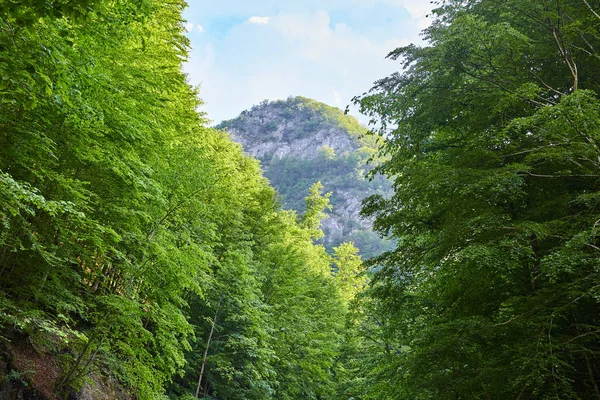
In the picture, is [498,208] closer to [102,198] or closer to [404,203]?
[404,203]

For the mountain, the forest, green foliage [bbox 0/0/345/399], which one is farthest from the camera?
the mountain

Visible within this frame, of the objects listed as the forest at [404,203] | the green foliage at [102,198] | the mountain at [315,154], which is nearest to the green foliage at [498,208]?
the forest at [404,203]

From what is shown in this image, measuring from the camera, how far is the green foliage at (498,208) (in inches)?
198

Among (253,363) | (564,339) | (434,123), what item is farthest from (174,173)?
(253,363)

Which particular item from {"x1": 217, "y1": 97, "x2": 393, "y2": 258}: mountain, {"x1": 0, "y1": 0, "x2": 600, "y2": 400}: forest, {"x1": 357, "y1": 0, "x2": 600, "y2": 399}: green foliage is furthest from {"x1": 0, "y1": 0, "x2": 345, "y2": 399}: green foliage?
{"x1": 217, "y1": 97, "x2": 393, "y2": 258}: mountain

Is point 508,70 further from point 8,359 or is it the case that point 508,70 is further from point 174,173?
point 8,359

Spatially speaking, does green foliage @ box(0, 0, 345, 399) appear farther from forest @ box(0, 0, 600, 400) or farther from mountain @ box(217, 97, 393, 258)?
mountain @ box(217, 97, 393, 258)

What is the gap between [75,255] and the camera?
7797 millimetres

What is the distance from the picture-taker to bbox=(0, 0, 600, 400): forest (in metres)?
4.97

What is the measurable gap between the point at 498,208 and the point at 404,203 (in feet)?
5.47

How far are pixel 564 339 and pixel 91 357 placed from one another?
26.8ft

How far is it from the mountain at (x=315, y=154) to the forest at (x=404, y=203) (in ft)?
312

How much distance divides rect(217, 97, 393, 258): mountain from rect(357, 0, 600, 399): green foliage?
9481 cm

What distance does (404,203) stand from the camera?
7594mm
